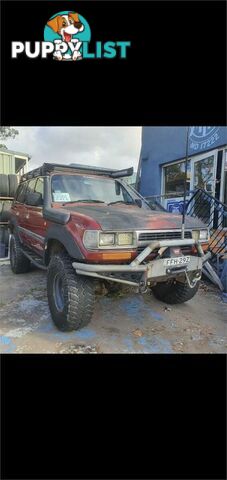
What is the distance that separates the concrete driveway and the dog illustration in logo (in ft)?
11.8

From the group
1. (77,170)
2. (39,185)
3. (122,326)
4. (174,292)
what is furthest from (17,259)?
(174,292)

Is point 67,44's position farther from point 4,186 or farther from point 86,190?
point 4,186

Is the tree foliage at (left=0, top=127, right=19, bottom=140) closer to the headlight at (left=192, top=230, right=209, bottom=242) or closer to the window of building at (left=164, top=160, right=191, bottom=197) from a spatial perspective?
the window of building at (left=164, top=160, right=191, bottom=197)

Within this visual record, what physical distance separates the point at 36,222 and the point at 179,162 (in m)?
5.47

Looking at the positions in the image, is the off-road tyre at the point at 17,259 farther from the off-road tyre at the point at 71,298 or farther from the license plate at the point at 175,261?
the license plate at the point at 175,261

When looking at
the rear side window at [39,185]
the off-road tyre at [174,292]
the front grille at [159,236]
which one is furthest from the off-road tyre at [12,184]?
the front grille at [159,236]

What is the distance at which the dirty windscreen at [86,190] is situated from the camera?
393cm

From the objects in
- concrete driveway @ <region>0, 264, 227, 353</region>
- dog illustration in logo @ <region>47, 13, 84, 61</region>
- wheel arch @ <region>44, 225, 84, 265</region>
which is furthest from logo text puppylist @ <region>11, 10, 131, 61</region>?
concrete driveway @ <region>0, 264, 227, 353</region>

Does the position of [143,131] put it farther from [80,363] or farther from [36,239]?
[80,363]

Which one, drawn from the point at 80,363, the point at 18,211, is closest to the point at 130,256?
the point at 80,363

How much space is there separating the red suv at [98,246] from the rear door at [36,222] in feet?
0.19

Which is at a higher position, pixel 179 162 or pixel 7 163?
pixel 7 163

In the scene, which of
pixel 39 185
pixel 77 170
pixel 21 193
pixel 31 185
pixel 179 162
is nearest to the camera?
pixel 77 170

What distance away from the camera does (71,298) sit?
3025 millimetres
